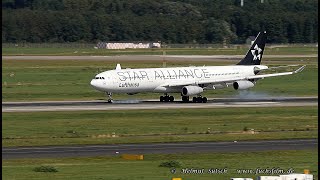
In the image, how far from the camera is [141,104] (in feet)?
342

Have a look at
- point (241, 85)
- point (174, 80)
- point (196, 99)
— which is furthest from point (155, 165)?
point (241, 85)

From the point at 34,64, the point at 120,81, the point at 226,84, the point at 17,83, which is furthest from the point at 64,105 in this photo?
the point at 34,64

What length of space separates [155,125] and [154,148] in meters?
15.7

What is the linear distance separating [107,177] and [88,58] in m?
136

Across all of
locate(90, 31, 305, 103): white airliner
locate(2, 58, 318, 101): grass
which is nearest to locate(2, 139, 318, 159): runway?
locate(90, 31, 305, 103): white airliner

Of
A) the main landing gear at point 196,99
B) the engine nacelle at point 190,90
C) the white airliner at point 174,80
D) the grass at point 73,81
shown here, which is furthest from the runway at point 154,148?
the grass at point 73,81

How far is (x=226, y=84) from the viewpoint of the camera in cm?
11044

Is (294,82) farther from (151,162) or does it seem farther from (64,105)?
(151,162)

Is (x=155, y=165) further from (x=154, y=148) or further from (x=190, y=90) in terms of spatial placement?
(x=190, y=90)

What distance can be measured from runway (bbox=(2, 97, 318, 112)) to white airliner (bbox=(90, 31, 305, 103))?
4.29ft

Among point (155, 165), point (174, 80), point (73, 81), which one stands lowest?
point (73, 81)

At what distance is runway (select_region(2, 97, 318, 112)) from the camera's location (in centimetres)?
9825

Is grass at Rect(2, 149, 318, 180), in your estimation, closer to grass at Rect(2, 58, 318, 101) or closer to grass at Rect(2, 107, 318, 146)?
grass at Rect(2, 107, 318, 146)

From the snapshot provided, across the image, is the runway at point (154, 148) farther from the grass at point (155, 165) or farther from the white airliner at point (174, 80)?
the white airliner at point (174, 80)
